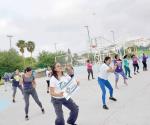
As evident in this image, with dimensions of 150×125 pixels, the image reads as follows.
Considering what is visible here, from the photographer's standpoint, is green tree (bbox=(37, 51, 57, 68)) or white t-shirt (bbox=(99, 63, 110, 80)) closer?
white t-shirt (bbox=(99, 63, 110, 80))

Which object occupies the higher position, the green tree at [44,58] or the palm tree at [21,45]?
the palm tree at [21,45]

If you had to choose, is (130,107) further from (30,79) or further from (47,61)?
(47,61)

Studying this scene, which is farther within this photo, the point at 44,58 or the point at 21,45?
the point at 21,45

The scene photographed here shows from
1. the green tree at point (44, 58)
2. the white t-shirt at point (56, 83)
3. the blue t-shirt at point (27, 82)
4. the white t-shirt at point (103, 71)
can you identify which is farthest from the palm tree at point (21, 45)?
the white t-shirt at point (56, 83)

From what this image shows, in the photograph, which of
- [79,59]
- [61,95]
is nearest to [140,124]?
[61,95]

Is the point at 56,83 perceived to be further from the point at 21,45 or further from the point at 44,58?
the point at 21,45

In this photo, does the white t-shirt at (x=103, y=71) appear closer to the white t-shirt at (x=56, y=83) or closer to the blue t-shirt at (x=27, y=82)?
the blue t-shirt at (x=27, y=82)

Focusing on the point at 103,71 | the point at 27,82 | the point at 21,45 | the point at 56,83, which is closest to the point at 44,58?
the point at 21,45

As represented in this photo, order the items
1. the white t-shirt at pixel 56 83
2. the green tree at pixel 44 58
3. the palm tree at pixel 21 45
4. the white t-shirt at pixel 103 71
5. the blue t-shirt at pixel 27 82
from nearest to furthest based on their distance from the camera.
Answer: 1. the white t-shirt at pixel 56 83
2. the white t-shirt at pixel 103 71
3. the blue t-shirt at pixel 27 82
4. the green tree at pixel 44 58
5. the palm tree at pixel 21 45

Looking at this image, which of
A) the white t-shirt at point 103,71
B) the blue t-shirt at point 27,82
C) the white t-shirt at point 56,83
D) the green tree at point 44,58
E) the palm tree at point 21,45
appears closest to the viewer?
the white t-shirt at point 56,83

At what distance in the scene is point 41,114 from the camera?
10930 mm

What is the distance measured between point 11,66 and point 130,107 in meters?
55.3

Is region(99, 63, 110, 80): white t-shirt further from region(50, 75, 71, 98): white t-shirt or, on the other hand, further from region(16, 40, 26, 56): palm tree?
region(16, 40, 26, 56): palm tree

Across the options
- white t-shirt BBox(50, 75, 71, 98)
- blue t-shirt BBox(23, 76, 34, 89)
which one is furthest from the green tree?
white t-shirt BBox(50, 75, 71, 98)
